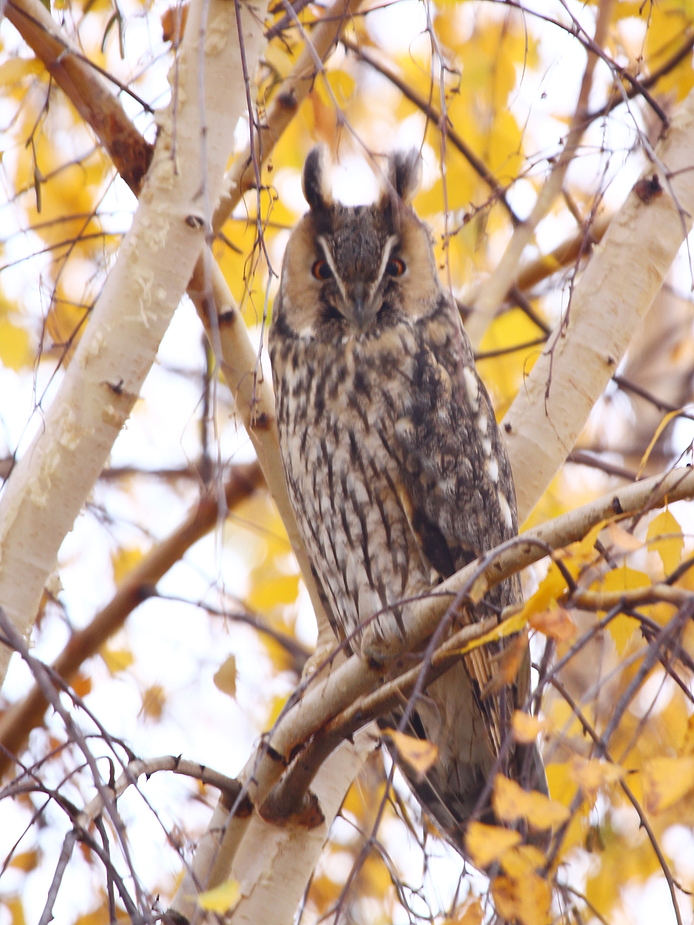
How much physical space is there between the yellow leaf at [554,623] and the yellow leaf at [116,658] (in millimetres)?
2156

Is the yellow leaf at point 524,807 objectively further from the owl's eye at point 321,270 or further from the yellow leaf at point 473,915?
the owl's eye at point 321,270

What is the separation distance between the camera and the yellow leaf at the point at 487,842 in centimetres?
107

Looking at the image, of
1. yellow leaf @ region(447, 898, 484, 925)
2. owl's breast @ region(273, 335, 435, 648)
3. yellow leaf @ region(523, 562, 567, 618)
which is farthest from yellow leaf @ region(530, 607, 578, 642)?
owl's breast @ region(273, 335, 435, 648)

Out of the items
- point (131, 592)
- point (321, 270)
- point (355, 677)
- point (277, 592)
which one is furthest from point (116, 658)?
point (355, 677)

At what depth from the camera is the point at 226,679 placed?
6.36 feet

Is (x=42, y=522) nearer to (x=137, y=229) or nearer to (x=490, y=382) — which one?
(x=137, y=229)

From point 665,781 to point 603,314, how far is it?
1.36 m

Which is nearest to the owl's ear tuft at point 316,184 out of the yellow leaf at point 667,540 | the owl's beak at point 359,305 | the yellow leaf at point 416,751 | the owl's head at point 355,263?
the owl's head at point 355,263

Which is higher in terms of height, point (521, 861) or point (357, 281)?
point (357, 281)

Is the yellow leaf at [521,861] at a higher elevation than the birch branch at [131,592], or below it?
below

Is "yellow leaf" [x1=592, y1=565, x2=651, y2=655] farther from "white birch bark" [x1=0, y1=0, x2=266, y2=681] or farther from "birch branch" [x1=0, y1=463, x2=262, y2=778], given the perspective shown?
"birch branch" [x1=0, y1=463, x2=262, y2=778]

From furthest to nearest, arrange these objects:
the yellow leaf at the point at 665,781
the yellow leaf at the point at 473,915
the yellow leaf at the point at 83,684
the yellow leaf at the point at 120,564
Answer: the yellow leaf at the point at 120,564 → the yellow leaf at the point at 83,684 → the yellow leaf at the point at 473,915 → the yellow leaf at the point at 665,781

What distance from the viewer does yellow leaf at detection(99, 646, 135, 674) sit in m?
3.14

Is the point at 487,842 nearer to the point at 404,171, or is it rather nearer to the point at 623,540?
the point at 623,540
